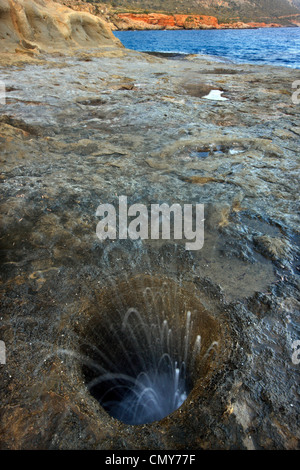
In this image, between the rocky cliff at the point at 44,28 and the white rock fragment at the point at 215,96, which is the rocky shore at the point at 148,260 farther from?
the rocky cliff at the point at 44,28

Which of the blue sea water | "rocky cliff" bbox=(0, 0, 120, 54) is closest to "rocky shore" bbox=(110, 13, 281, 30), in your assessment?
the blue sea water

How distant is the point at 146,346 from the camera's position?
3.00 meters

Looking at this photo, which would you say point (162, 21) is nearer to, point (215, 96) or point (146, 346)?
point (215, 96)

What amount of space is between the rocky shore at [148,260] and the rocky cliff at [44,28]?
8.78 metres

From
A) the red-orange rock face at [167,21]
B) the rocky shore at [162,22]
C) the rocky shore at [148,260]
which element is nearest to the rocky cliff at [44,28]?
the rocky shore at [148,260]

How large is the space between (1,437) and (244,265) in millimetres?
2457

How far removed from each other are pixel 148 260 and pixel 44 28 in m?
17.3

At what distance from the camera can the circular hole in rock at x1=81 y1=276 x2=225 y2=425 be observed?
247 cm

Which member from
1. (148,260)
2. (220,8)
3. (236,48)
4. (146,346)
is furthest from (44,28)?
(220,8)

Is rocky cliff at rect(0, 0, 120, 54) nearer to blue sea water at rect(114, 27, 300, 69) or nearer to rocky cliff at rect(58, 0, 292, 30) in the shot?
blue sea water at rect(114, 27, 300, 69)

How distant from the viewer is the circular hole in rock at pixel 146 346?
2471mm

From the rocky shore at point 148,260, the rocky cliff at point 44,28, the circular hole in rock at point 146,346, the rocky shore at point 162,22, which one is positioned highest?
the rocky shore at point 162,22

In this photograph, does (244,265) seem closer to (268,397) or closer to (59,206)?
(268,397)

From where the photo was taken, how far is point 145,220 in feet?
11.1
